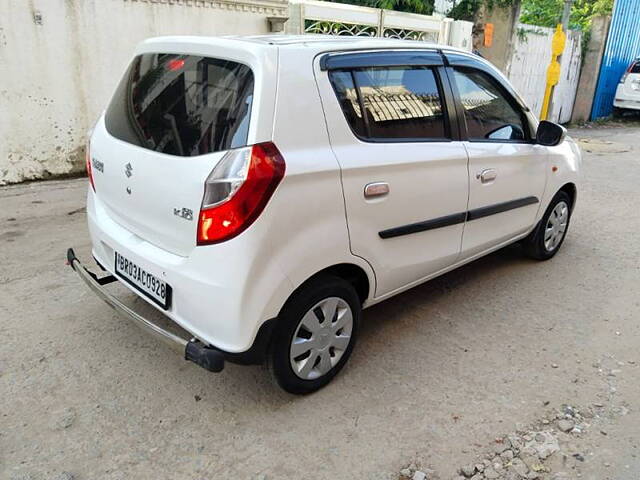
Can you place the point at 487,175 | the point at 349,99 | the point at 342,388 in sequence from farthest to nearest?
the point at 487,175 → the point at 342,388 → the point at 349,99

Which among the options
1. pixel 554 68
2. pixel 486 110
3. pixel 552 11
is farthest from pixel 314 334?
pixel 552 11

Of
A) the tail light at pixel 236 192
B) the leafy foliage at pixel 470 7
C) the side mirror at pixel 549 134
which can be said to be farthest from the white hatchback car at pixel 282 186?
the leafy foliage at pixel 470 7

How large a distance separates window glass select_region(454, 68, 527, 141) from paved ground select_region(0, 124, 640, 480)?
118 cm

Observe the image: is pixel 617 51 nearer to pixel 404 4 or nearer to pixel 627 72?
pixel 627 72

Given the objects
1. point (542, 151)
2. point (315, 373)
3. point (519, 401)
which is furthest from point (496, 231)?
point (315, 373)

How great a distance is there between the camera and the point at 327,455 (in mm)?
2318

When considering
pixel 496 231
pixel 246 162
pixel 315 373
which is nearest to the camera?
pixel 246 162

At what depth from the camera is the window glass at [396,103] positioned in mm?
2629

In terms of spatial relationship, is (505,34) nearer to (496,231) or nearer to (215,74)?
(496,231)

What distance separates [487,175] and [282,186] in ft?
5.57

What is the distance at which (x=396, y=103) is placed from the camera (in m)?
2.85

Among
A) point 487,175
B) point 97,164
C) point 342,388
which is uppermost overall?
point 97,164

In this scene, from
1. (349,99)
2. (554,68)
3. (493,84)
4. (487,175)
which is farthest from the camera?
(554,68)

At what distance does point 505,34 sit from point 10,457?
10787mm
